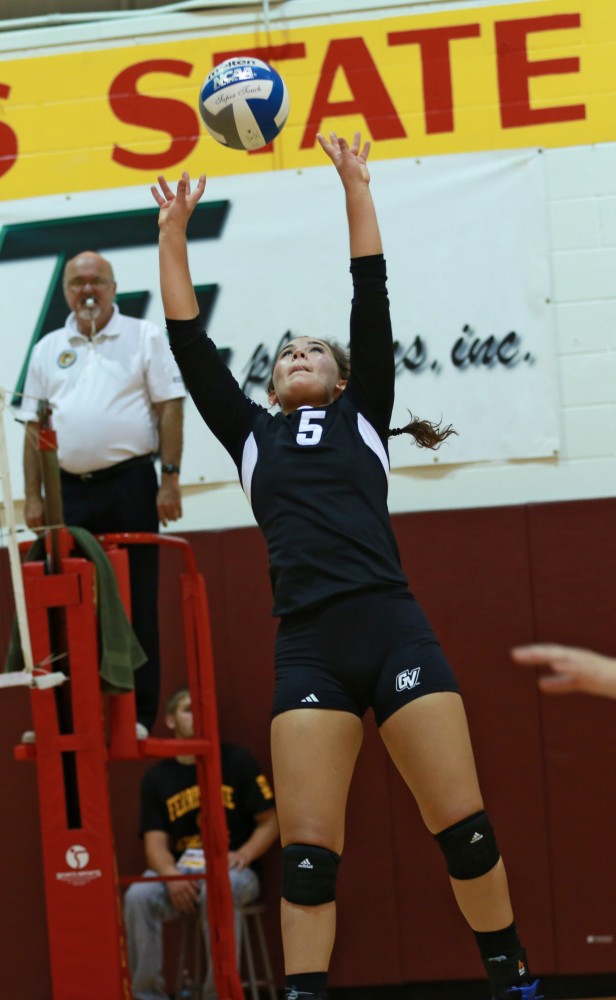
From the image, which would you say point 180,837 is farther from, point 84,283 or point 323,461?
point 323,461

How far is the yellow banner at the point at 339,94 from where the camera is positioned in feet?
21.1

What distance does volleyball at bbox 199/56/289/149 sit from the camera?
4449 millimetres

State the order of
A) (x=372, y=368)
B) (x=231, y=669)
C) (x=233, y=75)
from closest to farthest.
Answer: (x=372, y=368), (x=233, y=75), (x=231, y=669)

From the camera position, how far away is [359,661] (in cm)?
360

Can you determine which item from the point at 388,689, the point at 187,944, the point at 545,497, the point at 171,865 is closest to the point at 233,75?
the point at 388,689

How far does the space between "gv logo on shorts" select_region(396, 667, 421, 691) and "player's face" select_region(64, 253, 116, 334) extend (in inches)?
119

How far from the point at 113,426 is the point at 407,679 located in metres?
2.65

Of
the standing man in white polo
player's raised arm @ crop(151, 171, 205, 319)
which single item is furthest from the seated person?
player's raised arm @ crop(151, 171, 205, 319)

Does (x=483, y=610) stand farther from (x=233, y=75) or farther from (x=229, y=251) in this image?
(x=233, y=75)

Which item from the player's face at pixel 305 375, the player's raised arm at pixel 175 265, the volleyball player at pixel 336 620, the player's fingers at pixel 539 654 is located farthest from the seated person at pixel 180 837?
the player's fingers at pixel 539 654

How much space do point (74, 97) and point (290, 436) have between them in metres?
3.59

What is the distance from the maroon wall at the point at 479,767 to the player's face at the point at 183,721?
23 centimetres

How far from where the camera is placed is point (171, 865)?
19.3ft

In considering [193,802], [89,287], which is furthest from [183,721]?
[89,287]
